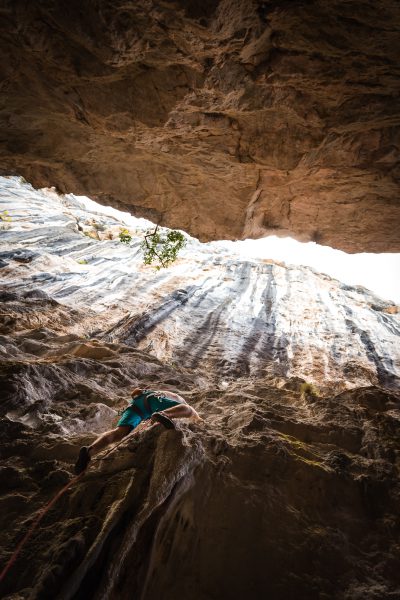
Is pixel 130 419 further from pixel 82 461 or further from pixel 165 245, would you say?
pixel 165 245

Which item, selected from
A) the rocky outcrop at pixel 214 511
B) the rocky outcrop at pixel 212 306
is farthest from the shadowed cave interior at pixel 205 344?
the rocky outcrop at pixel 212 306

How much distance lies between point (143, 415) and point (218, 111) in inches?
276

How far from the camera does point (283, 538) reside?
3.06m

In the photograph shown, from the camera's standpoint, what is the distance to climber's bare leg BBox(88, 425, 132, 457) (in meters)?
3.89

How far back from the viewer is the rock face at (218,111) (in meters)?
4.93

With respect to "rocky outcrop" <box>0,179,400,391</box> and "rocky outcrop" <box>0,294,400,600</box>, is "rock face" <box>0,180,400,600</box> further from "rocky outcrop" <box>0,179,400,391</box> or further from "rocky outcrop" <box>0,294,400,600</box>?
"rocky outcrop" <box>0,179,400,391</box>

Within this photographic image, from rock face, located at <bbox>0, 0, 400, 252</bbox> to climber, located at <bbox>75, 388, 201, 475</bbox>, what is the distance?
576 centimetres

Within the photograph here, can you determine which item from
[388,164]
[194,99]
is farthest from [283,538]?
[388,164]

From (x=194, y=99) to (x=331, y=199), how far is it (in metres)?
5.79

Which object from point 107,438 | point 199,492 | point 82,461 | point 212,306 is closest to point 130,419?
point 107,438

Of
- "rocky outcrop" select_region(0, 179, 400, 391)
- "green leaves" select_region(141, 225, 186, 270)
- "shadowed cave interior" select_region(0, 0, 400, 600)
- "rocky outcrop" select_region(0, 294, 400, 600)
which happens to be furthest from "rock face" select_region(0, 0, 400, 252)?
"rocky outcrop" select_region(0, 179, 400, 391)

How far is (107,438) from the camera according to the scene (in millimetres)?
4074

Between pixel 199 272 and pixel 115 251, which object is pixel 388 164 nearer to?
pixel 199 272

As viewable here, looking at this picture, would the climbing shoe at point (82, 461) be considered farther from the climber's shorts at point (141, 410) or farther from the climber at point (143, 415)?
the climber's shorts at point (141, 410)
